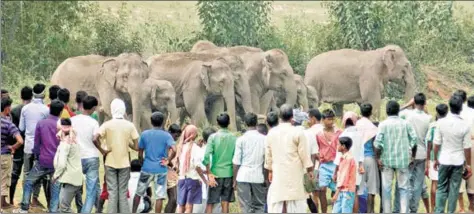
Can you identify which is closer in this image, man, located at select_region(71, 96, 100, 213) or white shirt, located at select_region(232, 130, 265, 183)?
white shirt, located at select_region(232, 130, 265, 183)

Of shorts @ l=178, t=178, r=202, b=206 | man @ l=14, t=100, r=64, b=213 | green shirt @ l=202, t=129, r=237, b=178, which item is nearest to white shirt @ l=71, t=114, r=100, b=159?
man @ l=14, t=100, r=64, b=213

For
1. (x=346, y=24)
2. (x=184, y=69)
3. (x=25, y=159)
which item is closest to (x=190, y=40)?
(x=346, y=24)

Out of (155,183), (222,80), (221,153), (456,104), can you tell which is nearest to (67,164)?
(155,183)

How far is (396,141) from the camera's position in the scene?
1584 cm

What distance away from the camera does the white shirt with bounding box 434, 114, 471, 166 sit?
51.6ft

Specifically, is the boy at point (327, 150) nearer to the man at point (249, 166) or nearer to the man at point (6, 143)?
the man at point (249, 166)

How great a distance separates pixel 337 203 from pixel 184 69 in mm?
9824

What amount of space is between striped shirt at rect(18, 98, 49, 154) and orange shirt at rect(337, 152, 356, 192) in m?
3.14

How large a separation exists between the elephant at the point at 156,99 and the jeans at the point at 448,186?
838cm

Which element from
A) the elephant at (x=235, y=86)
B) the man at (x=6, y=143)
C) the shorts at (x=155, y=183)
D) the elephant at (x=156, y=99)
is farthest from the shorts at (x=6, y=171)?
the elephant at (x=235, y=86)

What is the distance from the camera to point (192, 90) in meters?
24.8

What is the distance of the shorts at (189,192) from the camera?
52.1 feet

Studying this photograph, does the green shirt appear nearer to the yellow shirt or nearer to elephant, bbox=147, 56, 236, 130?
the yellow shirt

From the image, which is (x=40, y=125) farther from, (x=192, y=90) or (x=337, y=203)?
(x=192, y=90)
